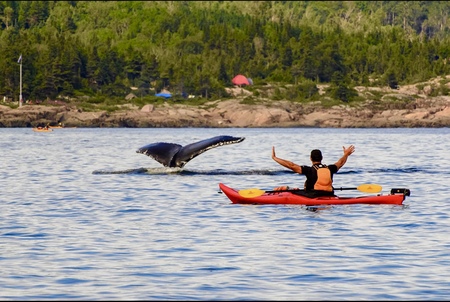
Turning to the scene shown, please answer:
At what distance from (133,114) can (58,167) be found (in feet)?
314

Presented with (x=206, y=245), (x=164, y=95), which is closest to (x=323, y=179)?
(x=206, y=245)

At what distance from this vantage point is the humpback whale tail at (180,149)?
3506 centimetres

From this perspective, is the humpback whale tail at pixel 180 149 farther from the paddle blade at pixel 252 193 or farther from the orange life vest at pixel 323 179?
the orange life vest at pixel 323 179

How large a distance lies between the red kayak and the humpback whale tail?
5270 millimetres

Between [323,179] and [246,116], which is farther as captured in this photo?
[246,116]

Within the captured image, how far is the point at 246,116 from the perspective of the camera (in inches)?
5738

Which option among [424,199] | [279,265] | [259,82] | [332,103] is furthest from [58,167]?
[259,82]

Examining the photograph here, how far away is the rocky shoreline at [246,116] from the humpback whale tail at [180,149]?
104376 millimetres

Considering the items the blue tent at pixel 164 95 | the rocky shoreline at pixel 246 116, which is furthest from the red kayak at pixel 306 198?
the blue tent at pixel 164 95

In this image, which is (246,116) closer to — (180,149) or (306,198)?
(180,149)

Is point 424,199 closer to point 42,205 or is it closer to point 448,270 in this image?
point 42,205

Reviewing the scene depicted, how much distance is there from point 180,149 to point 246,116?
10801 centimetres

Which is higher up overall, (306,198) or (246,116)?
(246,116)

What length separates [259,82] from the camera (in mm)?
166750
